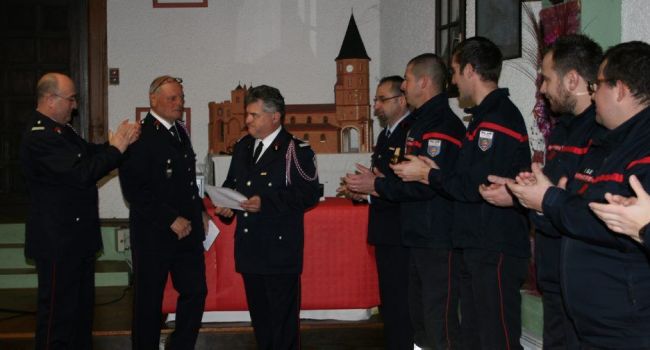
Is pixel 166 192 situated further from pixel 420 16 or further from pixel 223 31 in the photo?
pixel 223 31

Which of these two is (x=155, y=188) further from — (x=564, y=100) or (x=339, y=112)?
(x=339, y=112)

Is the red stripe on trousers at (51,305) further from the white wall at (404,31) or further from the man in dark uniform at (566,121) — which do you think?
the white wall at (404,31)

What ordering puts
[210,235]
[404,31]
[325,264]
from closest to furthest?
[210,235], [325,264], [404,31]

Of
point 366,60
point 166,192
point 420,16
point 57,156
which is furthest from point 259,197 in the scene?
point 366,60

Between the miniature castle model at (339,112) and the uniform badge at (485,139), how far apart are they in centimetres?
360

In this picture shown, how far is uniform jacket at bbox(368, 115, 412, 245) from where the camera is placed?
12.9ft

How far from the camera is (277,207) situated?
3.90m

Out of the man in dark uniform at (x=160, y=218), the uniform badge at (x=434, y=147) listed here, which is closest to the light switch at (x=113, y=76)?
the man in dark uniform at (x=160, y=218)

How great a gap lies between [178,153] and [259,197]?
564 millimetres

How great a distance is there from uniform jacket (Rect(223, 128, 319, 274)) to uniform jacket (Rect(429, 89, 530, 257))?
0.96 m

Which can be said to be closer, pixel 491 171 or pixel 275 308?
pixel 491 171

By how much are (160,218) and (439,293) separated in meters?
1.49

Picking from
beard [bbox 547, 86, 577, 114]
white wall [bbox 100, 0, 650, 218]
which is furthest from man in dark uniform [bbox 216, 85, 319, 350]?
white wall [bbox 100, 0, 650, 218]

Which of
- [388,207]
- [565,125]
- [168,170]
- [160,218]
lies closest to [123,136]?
[168,170]
